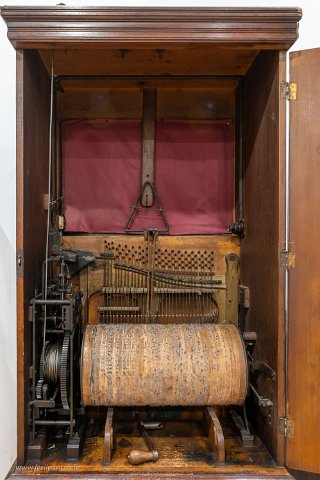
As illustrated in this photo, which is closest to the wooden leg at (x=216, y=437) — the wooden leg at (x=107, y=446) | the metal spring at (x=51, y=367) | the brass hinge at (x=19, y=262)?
the wooden leg at (x=107, y=446)

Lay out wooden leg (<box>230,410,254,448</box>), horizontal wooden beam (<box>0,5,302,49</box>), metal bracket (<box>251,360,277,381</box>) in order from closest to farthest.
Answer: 1. horizontal wooden beam (<box>0,5,302,49</box>)
2. metal bracket (<box>251,360,277,381</box>)
3. wooden leg (<box>230,410,254,448</box>)

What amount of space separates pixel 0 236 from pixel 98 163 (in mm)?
777

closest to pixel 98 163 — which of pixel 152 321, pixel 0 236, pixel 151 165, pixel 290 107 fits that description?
pixel 151 165

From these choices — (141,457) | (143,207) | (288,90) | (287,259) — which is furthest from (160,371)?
(288,90)

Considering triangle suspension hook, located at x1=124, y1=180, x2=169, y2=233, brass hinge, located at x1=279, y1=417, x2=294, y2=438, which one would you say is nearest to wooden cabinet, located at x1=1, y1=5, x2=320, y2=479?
brass hinge, located at x1=279, y1=417, x2=294, y2=438

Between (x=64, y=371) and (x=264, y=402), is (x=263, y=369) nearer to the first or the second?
(x=264, y=402)

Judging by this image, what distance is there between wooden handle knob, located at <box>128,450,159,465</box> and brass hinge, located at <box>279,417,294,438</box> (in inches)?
22.7

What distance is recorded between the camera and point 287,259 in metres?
1.69

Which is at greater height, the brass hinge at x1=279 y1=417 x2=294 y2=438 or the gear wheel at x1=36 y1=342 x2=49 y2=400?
the gear wheel at x1=36 y1=342 x2=49 y2=400

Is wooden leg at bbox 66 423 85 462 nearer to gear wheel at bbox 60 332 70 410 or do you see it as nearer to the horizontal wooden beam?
gear wheel at bbox 60 332 70 410

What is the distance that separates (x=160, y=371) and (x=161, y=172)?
117 cm

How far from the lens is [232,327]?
1970 millimetres

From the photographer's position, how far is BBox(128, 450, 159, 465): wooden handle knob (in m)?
1.70

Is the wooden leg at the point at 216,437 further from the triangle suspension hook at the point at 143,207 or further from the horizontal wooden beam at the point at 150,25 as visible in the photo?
the horizontal wooden beam at the point at 150,25
